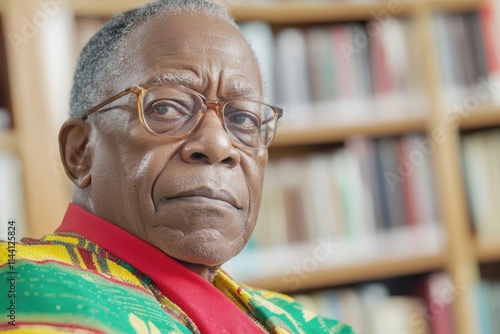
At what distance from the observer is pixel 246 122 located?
1.11 m

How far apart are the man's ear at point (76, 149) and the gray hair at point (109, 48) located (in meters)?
0.02

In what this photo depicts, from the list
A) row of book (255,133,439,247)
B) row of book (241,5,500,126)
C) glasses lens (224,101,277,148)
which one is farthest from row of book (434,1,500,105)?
glasses lens (224,101,277,148)

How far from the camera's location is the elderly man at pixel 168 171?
0.92 metres

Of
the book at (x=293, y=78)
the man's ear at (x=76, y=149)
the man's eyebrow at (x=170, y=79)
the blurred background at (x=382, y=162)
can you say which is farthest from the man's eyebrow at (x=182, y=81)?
the book at (x=293, y=78)

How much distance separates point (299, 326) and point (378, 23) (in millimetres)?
1635

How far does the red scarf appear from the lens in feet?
3.02

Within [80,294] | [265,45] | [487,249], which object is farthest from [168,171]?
[487,249]

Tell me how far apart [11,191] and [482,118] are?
1.59m

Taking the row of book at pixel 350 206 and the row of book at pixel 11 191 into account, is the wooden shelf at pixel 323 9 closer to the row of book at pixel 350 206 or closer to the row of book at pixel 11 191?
the row of book at pixel 350 206

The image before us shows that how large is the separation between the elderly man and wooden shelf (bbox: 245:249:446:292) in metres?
1.06

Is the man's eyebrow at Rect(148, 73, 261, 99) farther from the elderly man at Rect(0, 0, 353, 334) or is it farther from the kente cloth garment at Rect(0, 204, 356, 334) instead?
the kente cloth garment at Rect(0, 204, 356, 334)

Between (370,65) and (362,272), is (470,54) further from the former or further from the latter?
(362,272)

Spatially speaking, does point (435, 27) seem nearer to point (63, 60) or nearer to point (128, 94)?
point (63, 60)

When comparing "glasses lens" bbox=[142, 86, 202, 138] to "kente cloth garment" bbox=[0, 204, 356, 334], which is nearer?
"kente cloth garment" bbox=[0, 204, 356, 334]
